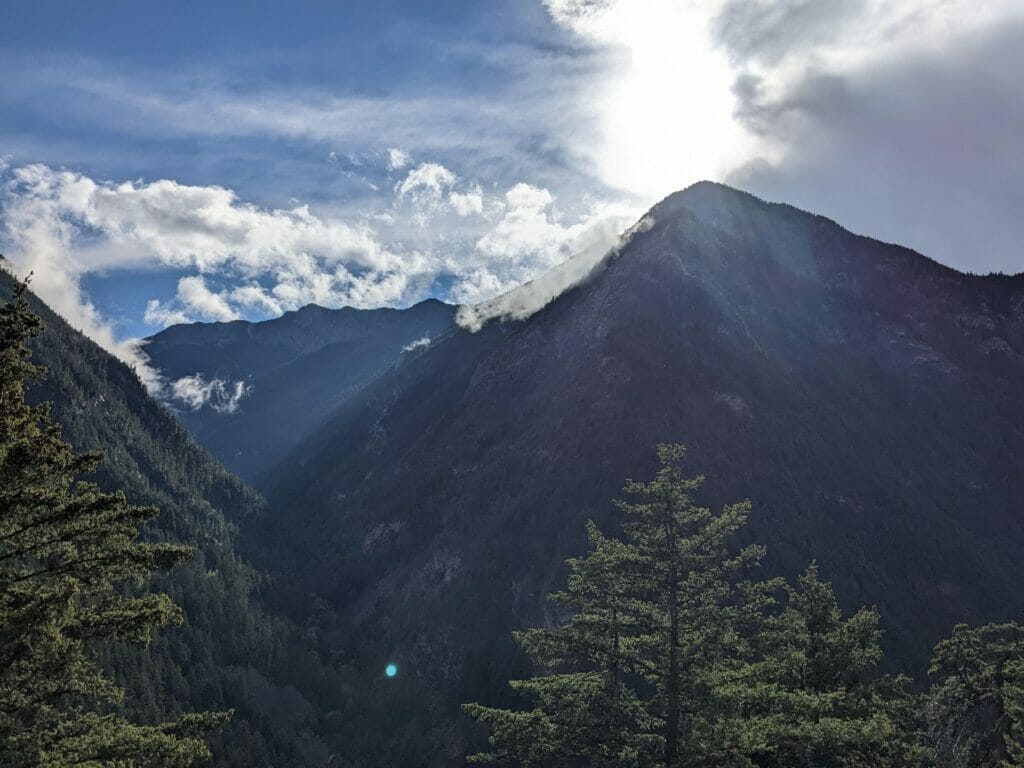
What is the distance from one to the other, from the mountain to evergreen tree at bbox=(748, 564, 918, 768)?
321 feet

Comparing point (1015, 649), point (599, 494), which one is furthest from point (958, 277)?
point (1015, 649)

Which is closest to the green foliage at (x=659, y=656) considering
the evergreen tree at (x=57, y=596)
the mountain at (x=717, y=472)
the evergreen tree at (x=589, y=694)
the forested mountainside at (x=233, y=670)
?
the evergreen tree at (x=589, y=694)

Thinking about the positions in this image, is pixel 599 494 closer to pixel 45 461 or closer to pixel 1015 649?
pixel 1015 649

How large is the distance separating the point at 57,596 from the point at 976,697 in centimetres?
3840

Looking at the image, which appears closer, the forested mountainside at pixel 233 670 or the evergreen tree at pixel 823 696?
the evergreen tree at pixel 823 696

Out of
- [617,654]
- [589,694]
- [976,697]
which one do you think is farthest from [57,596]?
[976,697]

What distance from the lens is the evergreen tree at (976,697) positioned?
26016mm

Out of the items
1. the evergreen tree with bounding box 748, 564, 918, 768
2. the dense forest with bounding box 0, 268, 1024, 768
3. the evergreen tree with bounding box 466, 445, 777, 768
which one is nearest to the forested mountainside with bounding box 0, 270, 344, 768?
the dense forest with bounding box 0, 268, 1024, 768

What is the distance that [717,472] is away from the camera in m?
149

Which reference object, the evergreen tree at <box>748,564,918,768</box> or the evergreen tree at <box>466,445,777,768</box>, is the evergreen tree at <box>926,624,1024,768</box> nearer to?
the evergreen tree at <box>748,564,918,768</box>

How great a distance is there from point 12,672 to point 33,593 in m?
1.74

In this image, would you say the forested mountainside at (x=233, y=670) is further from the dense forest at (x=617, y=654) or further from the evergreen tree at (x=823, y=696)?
the evergreen tree at (x=823, y=696)

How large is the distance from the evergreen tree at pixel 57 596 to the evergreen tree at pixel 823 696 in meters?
15.5

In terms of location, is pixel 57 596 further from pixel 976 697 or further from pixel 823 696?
pixel 976 697
